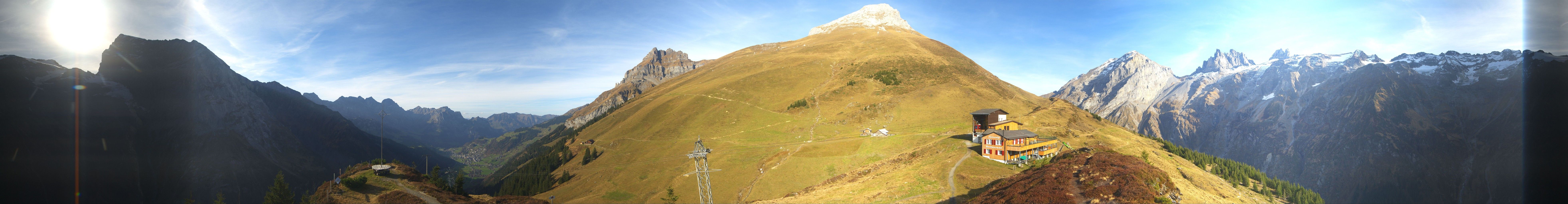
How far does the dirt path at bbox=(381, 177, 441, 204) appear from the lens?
43625 millimetres

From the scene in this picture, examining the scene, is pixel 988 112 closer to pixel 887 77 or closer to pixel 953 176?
pixel 953 176

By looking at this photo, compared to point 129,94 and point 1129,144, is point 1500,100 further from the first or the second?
point 129,94

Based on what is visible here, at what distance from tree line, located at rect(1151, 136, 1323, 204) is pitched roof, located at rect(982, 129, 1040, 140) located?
25671 millimetres

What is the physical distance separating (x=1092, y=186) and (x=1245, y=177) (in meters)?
55.3

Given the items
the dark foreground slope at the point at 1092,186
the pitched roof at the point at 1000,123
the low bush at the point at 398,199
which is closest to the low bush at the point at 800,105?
the pitched roof at the point at 1000,123

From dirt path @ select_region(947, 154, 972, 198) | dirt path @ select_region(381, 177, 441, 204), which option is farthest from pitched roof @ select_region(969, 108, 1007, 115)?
dirt path @ select_region(381, 177, 441, 204)

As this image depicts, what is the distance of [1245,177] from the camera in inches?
2544

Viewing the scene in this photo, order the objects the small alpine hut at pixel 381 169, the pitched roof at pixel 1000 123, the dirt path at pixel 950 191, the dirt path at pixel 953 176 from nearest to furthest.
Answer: the dirt path at pixel 950 191
the dirt path at pixel 953 176
the small alpine hut at pixel 381 169
the pitched roof at pixel 1000 123

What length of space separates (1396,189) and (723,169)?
24693 centimetres

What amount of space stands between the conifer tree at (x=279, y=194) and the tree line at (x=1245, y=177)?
100944 millimetres

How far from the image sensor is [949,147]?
6106 centimetres

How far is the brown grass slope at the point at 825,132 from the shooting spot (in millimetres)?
55000

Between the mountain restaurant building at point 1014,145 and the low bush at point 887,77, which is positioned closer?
the mountain restaurant building at point 1014,145

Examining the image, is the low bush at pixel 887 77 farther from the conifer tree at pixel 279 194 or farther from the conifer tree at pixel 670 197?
the conifer tree at pixel 279 194
